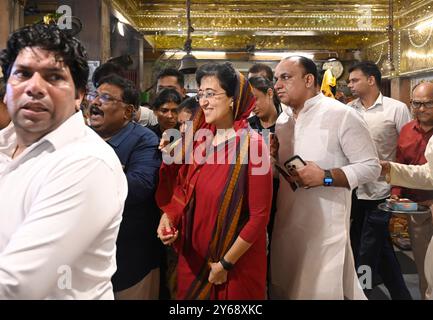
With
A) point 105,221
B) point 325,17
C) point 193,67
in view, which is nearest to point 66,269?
point 105,221

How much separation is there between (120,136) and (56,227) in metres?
1.02

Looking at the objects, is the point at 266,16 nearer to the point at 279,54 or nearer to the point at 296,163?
the point at 279,54

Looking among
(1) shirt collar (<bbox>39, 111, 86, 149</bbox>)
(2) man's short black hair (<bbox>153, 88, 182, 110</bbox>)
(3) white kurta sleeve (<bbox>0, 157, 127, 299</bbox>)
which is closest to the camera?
(3) white kurta sleeve (<bbox>0, 157, 127, 299</bbox>)

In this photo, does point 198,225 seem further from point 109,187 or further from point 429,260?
point 429,260

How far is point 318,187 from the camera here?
1.86 metres

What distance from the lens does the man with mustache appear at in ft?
5.56

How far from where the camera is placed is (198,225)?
5.38 feet

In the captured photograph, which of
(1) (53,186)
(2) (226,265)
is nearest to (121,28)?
(2) (226,265)

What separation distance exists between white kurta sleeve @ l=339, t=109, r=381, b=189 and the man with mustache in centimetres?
75

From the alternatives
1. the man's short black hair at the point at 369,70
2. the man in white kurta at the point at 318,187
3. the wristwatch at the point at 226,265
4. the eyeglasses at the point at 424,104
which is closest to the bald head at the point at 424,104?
the eyeglasses at the point at 424,104

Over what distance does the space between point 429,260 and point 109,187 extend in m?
1.55

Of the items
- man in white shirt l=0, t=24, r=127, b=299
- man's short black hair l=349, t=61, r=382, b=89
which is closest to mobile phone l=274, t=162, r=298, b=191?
man in white shirt l=0, t=24, r=127, b=299

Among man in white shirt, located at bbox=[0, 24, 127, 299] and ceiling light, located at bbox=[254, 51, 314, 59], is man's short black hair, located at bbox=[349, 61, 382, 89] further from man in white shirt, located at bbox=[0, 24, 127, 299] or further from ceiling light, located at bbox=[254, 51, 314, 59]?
ceiling light, located at bbox=[254, 51, 314, 59]

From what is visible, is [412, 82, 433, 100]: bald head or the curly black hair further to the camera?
[412, 82, 433, 100]: bald head
